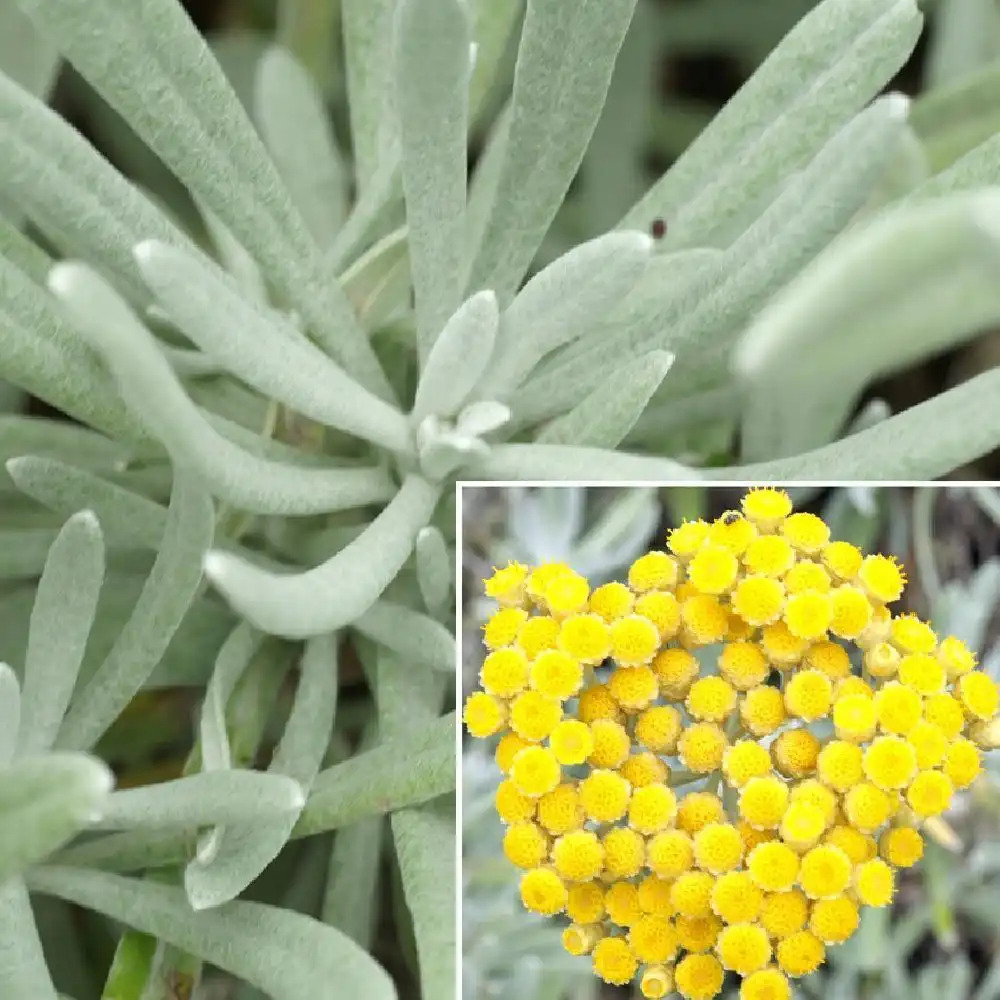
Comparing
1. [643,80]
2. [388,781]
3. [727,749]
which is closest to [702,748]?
[727,749]

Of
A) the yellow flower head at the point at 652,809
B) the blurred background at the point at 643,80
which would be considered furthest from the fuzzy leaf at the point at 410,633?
the blurred background at the point at 643,80

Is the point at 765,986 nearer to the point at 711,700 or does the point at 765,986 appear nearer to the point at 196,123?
the point at 711,700

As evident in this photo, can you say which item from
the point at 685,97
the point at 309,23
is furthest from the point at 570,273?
the point at 685,97

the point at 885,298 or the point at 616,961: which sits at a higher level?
the point at 885,298

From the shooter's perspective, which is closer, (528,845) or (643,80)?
(528,845)

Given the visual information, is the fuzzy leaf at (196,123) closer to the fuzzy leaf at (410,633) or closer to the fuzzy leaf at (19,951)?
the fuzzy leaf at (410,633)

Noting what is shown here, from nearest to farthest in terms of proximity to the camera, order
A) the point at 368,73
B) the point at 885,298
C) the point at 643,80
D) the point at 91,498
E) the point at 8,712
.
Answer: the point at 885,298 < the point at 8,712 < the point at 91,498 < the point at 368,73 < the point at 643,80

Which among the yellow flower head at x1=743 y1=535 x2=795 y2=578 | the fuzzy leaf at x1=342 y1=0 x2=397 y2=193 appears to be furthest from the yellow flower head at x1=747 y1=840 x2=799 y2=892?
the fuzzy leaf at x1=342 y1=0 x2=397 y2=193
